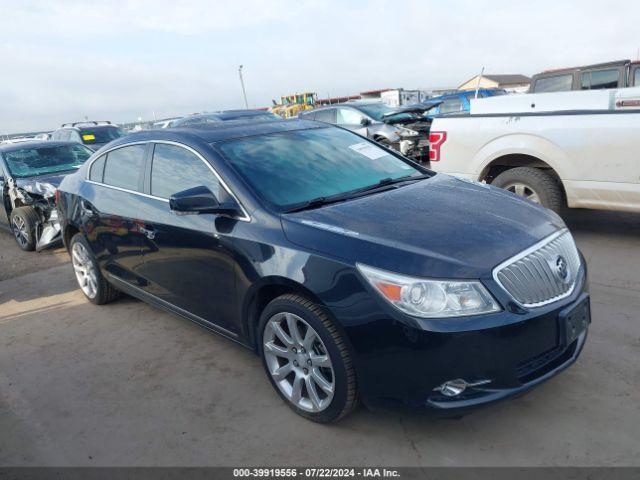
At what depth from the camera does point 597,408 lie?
108 inches

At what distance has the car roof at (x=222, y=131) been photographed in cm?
357

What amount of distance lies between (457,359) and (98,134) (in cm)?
1470

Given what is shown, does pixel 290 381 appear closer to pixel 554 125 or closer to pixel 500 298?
pixel 500 298

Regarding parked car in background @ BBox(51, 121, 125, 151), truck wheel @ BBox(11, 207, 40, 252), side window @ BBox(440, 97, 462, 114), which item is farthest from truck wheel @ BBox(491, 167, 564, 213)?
side window @ BBox(440, 97, 462, 114)

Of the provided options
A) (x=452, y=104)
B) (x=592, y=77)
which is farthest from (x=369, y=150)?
(x=452, y=104)

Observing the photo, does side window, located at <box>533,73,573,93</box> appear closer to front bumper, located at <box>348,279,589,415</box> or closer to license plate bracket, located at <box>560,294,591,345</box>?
license plate bracket, located at <box>560,294,591,345</box>

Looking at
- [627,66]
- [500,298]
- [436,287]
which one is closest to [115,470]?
[436,287]

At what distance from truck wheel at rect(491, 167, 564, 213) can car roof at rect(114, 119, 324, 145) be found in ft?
8.57

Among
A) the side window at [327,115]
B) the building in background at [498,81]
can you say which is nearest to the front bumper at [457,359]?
the side window at [327,115]

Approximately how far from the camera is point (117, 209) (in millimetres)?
4082

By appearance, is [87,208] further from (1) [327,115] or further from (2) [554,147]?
(1) [327,115]

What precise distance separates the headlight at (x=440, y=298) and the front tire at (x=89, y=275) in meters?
3.44

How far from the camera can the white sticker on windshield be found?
3840 mm

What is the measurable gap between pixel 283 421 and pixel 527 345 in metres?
1.43
